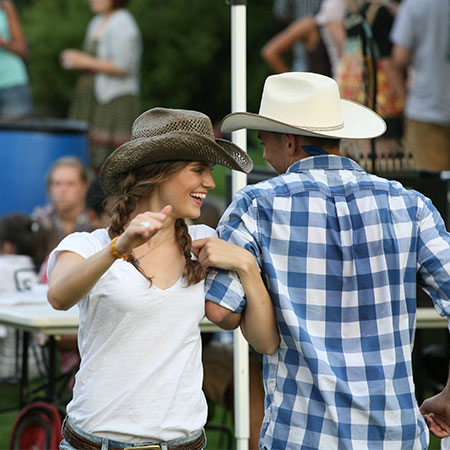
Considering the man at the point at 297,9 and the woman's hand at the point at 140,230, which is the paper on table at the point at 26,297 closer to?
the woman's hand at the point at 140,230

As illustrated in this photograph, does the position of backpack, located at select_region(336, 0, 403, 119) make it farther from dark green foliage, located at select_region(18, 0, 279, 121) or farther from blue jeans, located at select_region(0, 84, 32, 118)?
dark green foliage, located at select_region(18, 0, 279, 121)

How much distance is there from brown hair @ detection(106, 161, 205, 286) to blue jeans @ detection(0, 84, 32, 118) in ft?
19.2

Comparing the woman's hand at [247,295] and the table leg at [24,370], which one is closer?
the woman's hand at [247,295]

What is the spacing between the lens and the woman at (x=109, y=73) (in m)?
8.14

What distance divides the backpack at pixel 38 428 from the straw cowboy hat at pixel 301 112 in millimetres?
1920

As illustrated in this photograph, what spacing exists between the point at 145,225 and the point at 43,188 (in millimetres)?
5862

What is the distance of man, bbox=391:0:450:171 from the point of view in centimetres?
632

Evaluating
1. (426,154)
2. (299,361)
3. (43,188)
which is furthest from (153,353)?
(43,188)

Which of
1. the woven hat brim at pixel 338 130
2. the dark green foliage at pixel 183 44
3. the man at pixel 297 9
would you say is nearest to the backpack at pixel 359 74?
the man at pixel 297 9

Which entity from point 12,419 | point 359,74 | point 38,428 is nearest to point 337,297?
point 38,428

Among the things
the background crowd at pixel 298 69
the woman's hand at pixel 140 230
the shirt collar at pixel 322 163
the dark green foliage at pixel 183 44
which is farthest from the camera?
the dark green foliage at pixel 183 44

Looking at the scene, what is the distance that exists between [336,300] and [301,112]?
510mm

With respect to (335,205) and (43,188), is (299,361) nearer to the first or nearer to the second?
(335,205)

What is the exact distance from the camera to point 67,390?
5.13 metres
